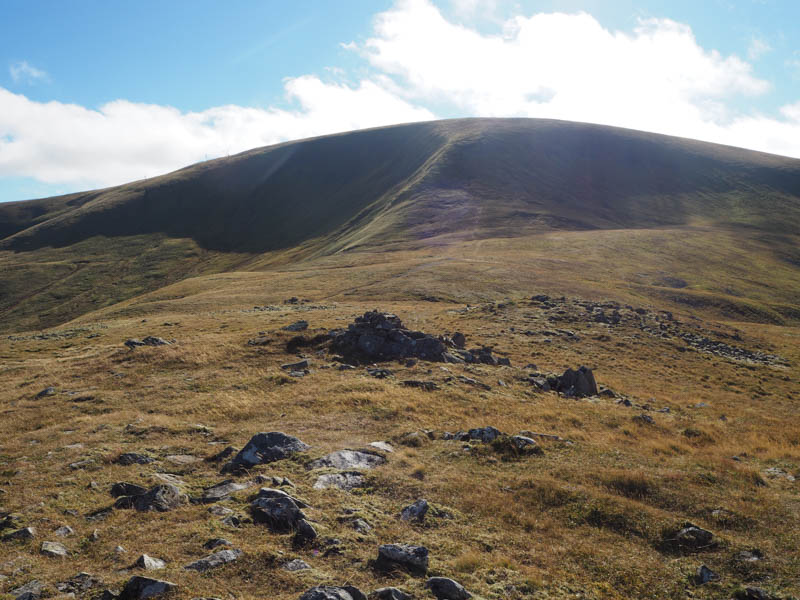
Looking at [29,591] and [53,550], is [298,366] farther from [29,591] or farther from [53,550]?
[29,591]

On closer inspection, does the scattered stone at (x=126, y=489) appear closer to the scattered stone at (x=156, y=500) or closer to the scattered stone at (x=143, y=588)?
the scattered stone at (x=156, y=500)

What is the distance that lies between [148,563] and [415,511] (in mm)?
6763

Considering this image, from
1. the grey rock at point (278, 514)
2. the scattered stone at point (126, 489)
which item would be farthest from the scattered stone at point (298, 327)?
the grey rock at point (278, 514)

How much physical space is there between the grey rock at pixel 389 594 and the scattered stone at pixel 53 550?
25.4ft

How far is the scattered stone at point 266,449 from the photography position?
16250 mm

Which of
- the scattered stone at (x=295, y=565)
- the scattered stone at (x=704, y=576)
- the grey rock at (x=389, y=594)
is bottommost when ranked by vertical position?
the scattered stone at (x=704, y=576)

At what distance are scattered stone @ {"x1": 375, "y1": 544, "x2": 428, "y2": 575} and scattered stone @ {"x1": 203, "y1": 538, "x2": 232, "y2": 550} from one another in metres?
3.73

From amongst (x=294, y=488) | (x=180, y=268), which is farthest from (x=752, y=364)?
(x=180, y=268)

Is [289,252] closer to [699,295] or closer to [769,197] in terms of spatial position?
[699,295]

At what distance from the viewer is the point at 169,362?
3153 centimetres

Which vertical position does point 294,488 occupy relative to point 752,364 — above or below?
above

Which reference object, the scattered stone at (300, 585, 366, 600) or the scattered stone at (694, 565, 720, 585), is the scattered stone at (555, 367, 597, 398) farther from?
the scattered stone at (300, 585, 366, 600)

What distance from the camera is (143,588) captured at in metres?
9.14

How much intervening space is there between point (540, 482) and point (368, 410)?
9742mm
